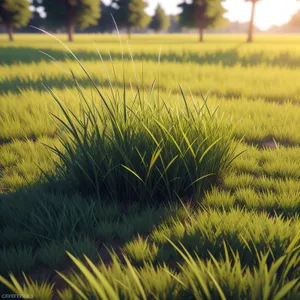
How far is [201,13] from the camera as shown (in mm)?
31828

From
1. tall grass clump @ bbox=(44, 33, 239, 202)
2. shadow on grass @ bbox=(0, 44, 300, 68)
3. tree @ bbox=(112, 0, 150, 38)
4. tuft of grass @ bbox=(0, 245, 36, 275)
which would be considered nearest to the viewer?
tuft of grass @ bbox=(0, 245, 36, 275)

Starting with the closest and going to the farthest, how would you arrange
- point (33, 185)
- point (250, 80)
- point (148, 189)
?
point (148, 189), point (33, 185), point (250, 80)

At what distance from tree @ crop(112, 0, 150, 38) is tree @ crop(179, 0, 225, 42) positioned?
8.32 metres

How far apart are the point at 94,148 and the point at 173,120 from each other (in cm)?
60

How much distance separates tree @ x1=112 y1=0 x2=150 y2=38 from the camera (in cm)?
3762

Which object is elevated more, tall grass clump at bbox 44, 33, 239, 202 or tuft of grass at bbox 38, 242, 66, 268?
tall grass clump at bbox 44, 33, 239, 202

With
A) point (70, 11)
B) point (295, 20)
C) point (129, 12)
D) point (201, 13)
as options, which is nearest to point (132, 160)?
point (70, 11)

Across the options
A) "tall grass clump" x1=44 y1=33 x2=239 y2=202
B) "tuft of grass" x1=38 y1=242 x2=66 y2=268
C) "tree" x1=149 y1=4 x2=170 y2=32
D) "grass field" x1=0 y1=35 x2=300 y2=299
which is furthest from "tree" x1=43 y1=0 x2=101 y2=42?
"tuft of grass" x1=38 y1=242 x2=66 y2=268

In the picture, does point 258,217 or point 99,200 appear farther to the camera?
point 99,200

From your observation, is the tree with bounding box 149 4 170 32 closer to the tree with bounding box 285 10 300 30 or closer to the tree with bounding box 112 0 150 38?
the tree with bounding box 112 0 150 38

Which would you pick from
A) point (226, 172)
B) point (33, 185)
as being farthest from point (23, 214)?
point (226, 172)

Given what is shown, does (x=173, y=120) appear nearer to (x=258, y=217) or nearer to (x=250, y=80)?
(x=258, y=217)

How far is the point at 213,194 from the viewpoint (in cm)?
210

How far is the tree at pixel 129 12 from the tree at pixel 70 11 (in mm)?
8124
